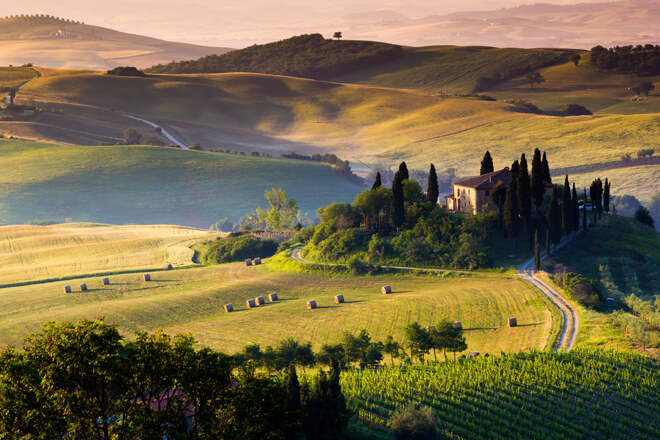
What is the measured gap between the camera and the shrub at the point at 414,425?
3369 cm

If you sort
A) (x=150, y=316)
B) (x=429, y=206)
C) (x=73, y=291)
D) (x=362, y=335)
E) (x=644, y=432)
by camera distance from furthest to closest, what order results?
(x=429, y=206) < (x=73, y=291) < (x=150, y=316) < (x=362, y=335) < (x=644, y=432)

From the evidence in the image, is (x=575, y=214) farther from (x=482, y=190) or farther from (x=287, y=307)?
(x=287, y=307)

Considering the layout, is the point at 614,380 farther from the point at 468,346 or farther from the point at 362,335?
the point at 362,335

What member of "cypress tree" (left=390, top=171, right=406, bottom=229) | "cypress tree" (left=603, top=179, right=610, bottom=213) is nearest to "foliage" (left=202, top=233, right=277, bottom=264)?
"cypress tree" (left=390, top=171, right=406, bottom=229)

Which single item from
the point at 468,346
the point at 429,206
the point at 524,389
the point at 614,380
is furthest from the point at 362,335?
the point at 429,206

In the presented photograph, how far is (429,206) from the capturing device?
91.9m

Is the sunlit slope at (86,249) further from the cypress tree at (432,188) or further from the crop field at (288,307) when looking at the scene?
the cypress tree at (432,188)

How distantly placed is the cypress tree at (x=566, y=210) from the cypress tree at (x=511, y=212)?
18.6 ft

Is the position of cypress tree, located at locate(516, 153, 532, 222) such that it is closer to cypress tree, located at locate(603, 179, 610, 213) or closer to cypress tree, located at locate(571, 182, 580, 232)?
cypress tree, located at locate(571, 182, 580, 232)

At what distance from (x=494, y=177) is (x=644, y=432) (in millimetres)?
58548

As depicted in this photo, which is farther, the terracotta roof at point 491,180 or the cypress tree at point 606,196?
the cypress tree at point 606,196

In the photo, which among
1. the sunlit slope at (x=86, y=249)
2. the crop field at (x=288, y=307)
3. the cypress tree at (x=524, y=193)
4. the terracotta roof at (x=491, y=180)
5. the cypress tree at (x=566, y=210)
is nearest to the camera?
the crop field at (x=288, y=307)

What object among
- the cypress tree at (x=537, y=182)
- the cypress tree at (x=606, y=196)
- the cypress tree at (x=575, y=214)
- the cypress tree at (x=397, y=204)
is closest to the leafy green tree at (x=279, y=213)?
the cypress tree at (x=397, y=204)

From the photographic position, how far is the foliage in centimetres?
10397
